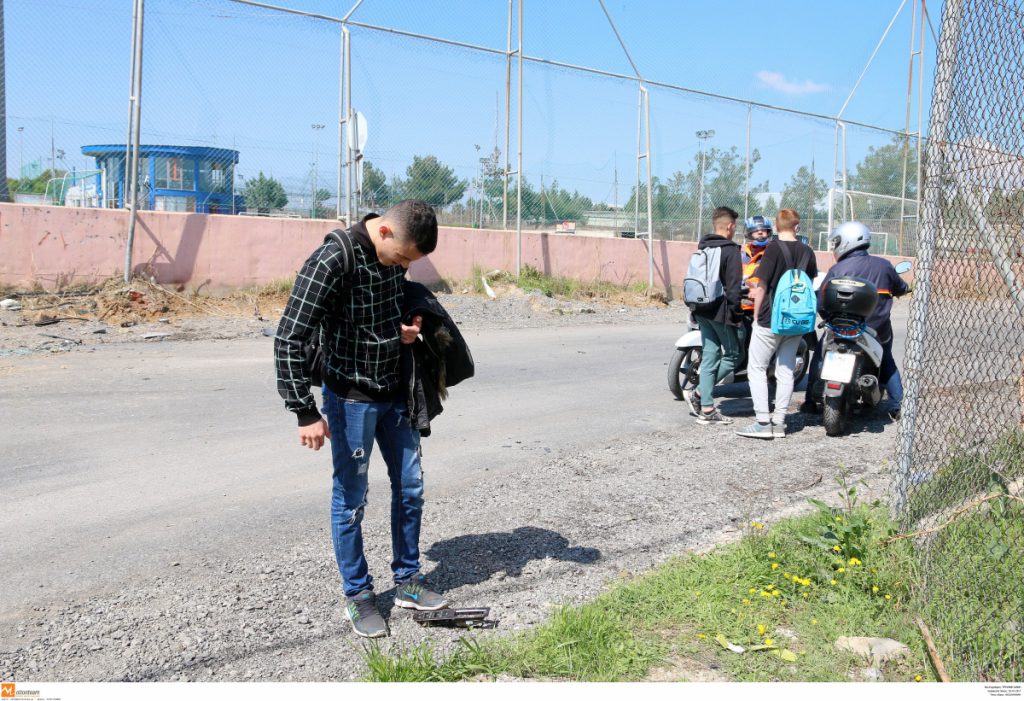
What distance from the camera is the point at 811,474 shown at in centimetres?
597

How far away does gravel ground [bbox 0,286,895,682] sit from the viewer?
11.0 feet

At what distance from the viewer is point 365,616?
142 inches

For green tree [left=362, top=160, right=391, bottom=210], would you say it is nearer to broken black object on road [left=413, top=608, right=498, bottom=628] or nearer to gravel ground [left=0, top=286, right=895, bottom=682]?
gravel ground [left=0, top=286, right=895, bottom=682]

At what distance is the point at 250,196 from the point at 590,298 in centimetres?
669

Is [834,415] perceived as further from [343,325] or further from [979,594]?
[343,325]

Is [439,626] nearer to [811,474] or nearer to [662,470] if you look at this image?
[662,470]

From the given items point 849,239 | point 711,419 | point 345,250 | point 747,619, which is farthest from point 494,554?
point 849,239

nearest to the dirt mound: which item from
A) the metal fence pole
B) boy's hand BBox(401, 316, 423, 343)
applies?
boy's hand BBox(401, 316, 423, 343)

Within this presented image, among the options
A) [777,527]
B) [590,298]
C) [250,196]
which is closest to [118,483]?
[777,527]

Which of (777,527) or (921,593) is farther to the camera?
(777,527)

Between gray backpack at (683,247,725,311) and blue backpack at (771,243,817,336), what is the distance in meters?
0.61

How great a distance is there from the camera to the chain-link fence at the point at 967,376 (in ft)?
11.3

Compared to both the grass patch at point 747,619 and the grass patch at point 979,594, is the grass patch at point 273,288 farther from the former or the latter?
the grass patch at point 979,594

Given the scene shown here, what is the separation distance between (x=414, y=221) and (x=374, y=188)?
37.8 feet
